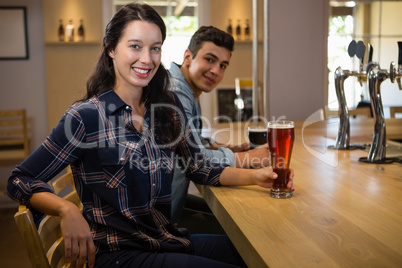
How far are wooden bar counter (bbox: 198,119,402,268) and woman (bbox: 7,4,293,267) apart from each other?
0.37 feet

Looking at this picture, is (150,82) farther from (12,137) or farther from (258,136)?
(12,137)

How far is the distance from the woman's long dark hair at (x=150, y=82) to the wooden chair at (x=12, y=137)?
3.59 metres

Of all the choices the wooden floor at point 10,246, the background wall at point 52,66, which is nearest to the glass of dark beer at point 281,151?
the wooden floor at point 10,246

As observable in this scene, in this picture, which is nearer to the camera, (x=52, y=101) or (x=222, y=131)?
(x=222, y=131)

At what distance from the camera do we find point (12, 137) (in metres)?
5.23

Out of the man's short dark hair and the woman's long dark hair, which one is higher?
the man's short dark hair

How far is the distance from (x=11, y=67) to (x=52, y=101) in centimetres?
67

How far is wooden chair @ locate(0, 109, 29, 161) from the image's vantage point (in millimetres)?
4551

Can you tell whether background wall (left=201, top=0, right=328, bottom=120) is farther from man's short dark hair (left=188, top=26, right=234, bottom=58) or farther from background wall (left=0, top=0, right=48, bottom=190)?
background wall (left=0, top=0, right=48, bottom=190)

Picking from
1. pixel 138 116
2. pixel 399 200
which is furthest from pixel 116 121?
pixel 399 200

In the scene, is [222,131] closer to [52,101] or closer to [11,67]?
[52,101]

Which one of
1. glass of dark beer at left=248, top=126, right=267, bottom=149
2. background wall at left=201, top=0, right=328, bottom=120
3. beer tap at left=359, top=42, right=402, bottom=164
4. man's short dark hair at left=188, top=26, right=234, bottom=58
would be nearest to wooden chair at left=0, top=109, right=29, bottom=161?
background wall at left=201, top=0, right=328, bottom=120

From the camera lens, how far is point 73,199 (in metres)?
1.31

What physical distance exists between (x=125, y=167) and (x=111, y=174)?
0.04 meters
